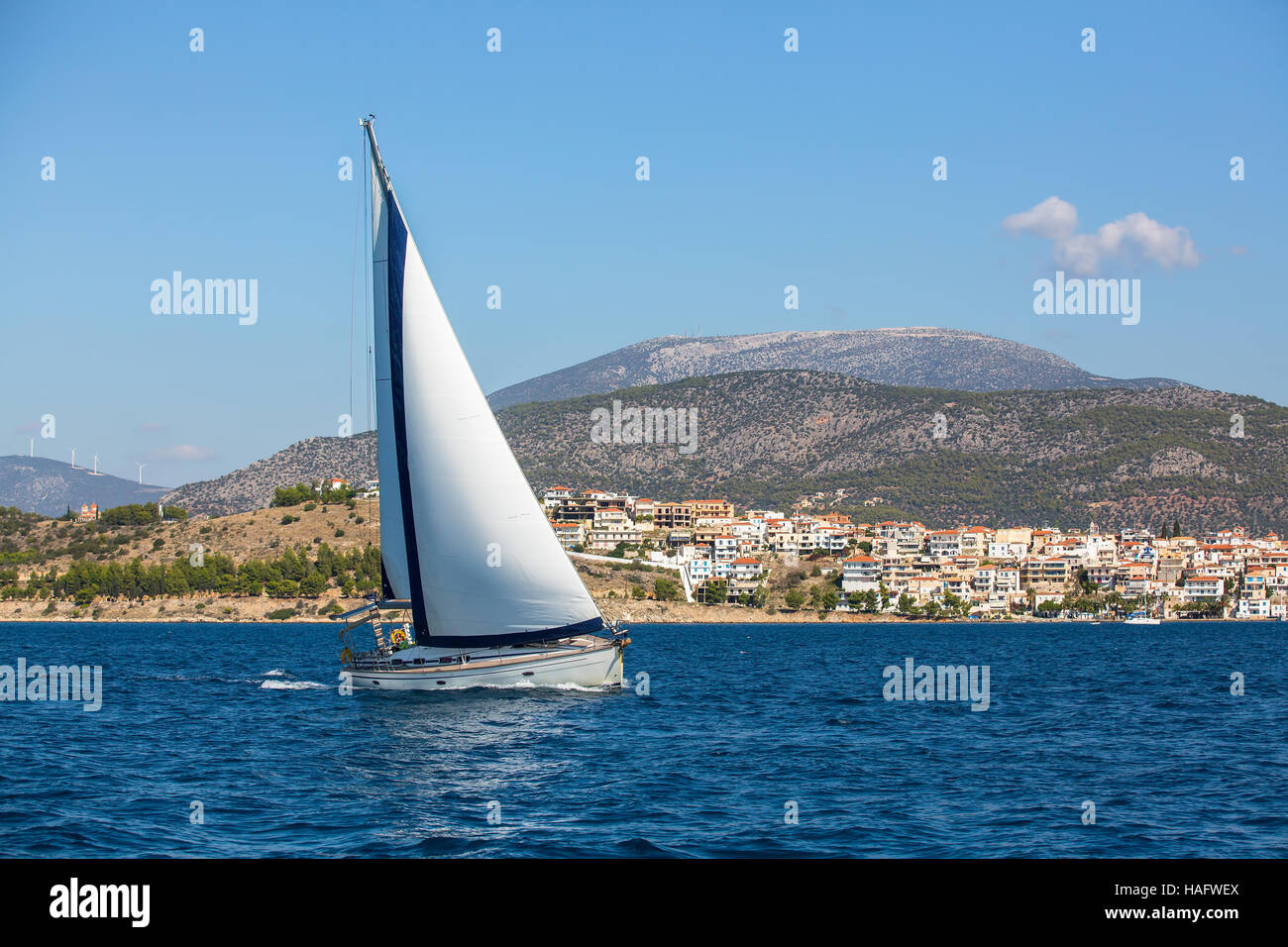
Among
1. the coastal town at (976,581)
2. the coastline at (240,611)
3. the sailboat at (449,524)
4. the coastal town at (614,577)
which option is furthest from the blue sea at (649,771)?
the coastal town at (976,581)

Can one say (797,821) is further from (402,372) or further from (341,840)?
(402,372)

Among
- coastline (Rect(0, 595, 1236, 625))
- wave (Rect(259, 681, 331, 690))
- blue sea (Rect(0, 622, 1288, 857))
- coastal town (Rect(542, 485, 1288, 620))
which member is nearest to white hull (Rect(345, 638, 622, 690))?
blue sea (Rect(0, 622, 1288, 857))

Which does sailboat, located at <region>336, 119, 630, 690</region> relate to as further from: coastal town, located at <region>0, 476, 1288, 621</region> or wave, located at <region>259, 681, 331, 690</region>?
coastal town, located at <region>0, 476, 1288, 621</region>

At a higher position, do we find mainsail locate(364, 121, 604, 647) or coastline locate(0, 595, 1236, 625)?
mainsail locate(364, 121, 604, 647)

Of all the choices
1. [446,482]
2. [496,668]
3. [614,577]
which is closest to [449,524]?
[446,482]

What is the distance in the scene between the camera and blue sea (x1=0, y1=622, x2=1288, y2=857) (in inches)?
841

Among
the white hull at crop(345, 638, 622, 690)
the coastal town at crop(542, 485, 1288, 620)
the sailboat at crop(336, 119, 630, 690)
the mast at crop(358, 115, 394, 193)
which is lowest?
the coastal town at crop(542, 485, 1288, 620)

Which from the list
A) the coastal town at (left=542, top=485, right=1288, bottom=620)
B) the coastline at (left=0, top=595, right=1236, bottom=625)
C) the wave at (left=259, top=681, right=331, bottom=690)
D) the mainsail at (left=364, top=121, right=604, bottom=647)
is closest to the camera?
the mainsail at (left=364, top=121, right=604, bottom=647)

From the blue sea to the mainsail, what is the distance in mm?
3245

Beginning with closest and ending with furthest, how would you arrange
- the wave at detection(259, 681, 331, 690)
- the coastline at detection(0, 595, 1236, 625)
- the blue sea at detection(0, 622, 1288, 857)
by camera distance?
the blue sea at detection(0, 622, 1288, 857) < the wave at detection(259, 681, 331, 690) < the coastline at detection(0, 595, 1236, 625)

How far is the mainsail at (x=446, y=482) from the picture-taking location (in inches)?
1658

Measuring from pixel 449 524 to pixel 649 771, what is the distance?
1629cm

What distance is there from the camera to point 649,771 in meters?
28.7
